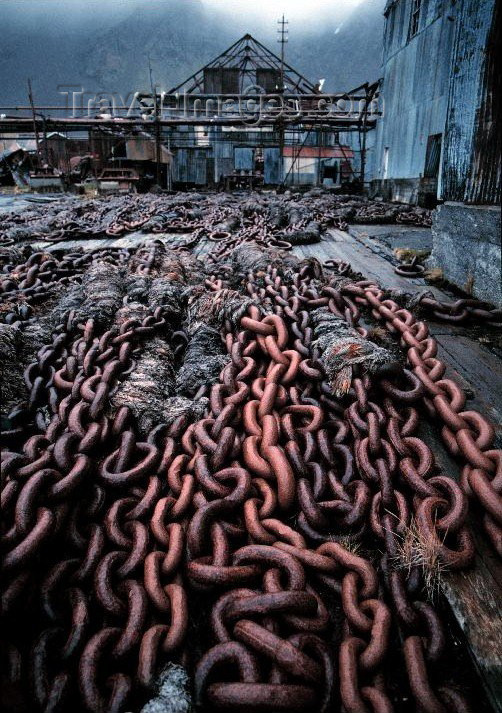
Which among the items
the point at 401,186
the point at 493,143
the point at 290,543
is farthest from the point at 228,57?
the point at 290,543

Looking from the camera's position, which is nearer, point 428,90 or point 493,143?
point 493,143

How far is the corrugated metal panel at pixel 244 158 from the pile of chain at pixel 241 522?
29.5 m

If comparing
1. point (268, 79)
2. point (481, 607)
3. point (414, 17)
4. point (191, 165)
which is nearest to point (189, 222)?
point (481, 607)

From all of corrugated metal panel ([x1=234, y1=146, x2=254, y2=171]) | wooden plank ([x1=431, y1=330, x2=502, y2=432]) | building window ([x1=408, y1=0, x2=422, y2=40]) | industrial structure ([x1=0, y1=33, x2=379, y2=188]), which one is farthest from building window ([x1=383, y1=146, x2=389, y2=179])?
wooden plank ([x1=431, y1=330, x2=502, y2=432])

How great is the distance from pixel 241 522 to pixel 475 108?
12.0 ft

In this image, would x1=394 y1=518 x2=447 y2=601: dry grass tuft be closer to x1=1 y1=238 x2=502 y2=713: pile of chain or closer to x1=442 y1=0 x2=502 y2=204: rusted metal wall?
x1=1 y1=238 x2=502 y2=713: pile of chain

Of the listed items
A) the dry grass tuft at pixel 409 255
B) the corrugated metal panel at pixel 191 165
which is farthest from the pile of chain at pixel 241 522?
the corrugated metal panel at pixel 191 165

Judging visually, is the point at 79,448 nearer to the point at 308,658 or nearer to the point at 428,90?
the point at 308,658

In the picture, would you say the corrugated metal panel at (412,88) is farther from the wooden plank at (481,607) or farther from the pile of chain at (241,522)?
the wooden plank at (481,607)

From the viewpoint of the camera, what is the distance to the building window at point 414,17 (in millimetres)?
15641

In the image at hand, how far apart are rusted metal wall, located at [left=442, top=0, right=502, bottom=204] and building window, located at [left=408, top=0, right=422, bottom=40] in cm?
1602

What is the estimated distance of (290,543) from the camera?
1.36 meters

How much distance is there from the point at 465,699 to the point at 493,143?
3590 mm

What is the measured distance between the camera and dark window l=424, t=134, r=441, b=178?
14289 mm
